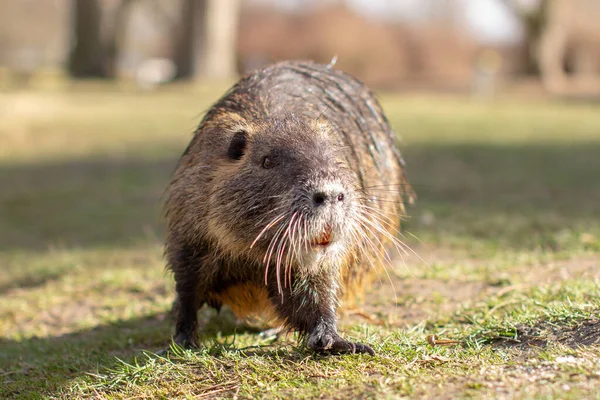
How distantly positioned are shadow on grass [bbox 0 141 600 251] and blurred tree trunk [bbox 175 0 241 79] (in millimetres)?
10911

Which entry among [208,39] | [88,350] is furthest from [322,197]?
[208,39]

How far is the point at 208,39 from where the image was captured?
2292 cm

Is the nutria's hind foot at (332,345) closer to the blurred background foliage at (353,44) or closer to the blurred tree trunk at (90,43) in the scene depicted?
the blurred background foliage at (353,44)

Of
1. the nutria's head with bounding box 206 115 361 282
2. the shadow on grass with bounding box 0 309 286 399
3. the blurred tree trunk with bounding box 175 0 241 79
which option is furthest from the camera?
the blurred tree trunk with bounding box 175 0 241 79

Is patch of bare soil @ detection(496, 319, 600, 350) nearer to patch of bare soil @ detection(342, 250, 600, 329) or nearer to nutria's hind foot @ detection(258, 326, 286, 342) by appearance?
patch of bare soil @ detection(342, 250, 600, 329)

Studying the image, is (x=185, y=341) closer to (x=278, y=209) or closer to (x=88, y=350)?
(x=88, y=350)

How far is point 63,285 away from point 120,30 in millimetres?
29938

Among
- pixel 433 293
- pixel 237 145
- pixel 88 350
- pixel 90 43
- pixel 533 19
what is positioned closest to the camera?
pixel 237 145

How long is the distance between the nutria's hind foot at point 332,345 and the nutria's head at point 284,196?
1.15ft

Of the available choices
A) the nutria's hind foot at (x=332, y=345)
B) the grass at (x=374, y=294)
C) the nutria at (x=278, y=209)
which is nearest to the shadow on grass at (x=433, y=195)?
the grass at (x=374, y=294)

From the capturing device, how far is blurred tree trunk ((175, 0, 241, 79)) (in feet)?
74.6

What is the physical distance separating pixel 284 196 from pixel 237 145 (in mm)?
558

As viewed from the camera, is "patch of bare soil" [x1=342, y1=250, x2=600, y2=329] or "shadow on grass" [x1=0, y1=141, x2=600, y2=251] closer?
"patch of bare soil" [x1=342, y1=250, x2=600, y2=329]

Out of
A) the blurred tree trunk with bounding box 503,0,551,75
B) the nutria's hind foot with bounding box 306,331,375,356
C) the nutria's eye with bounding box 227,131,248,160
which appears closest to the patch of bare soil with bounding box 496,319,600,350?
the nutria's hind foot with bounding box 306,331,375,356
